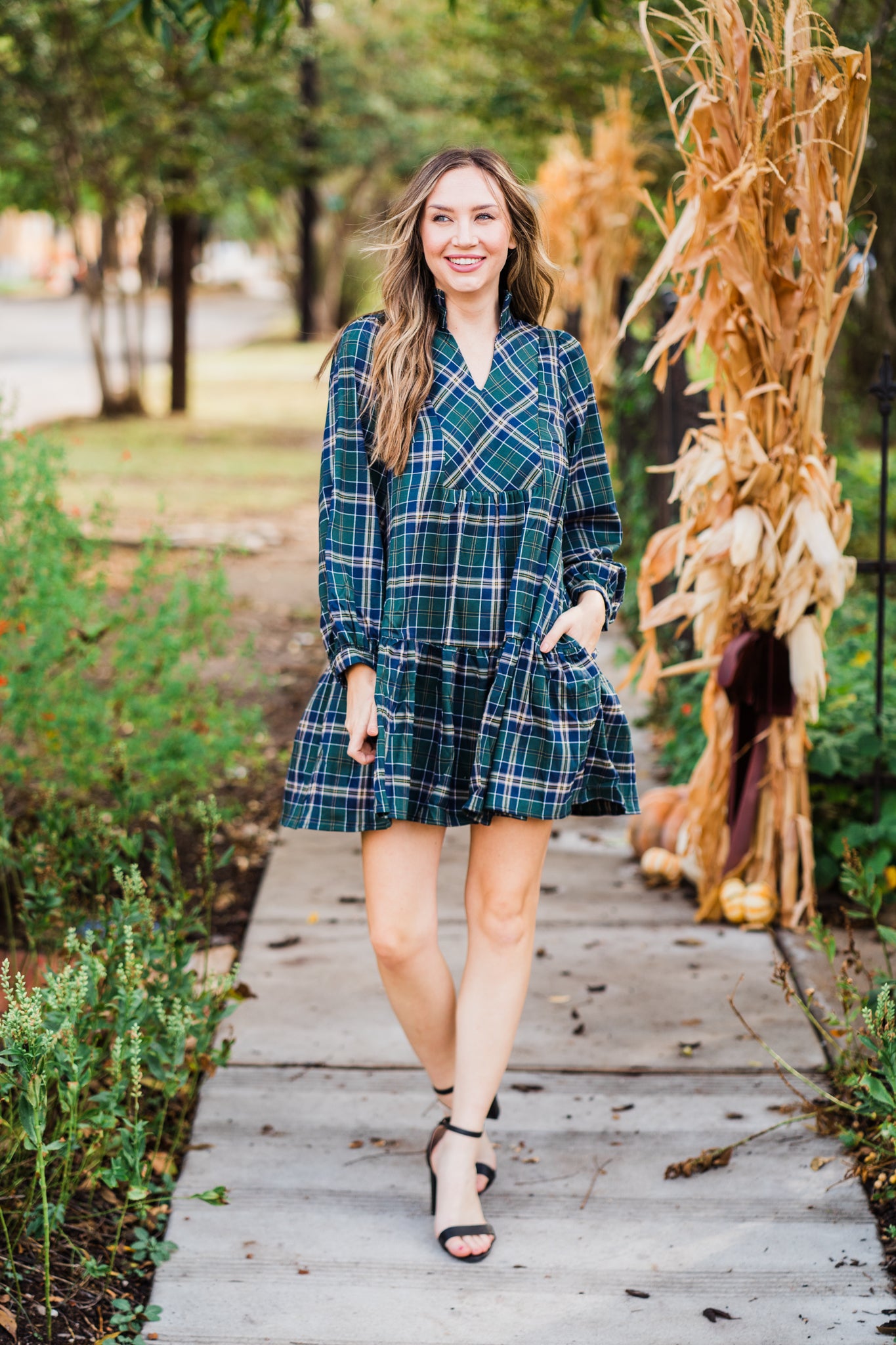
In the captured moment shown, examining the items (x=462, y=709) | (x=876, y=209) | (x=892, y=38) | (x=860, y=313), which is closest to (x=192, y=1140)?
(x=462, y=709)

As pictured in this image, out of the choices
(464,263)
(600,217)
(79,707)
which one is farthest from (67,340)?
(464,263)

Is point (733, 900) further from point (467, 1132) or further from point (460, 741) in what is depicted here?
point (460, 741)

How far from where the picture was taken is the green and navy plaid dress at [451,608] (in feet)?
7.71

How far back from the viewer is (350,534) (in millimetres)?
2393

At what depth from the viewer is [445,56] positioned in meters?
18.2

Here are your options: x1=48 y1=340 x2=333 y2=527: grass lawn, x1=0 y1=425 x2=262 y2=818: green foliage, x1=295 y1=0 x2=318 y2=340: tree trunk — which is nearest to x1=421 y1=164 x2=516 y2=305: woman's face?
x1=0 y1=425 x2=262 y2=818: green foliage

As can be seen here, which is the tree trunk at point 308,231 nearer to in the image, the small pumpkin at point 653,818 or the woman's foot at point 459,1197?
the small pumpkin at point 653,818

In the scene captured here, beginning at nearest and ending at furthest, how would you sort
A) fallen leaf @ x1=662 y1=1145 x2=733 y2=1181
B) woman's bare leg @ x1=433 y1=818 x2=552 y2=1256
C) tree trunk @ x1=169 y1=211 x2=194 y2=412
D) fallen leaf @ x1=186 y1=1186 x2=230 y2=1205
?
woman's bare leg @ x1=433 y1=818 x2=552 y2=1256
fallen leaf @ x1=186 y1=1186 x2=230 y2=1205
fallen leaf @ x1=662 y1=1145 x2=733 y2=1181
tree trunk @ x1=169 y1=211 x2=194 y2=412

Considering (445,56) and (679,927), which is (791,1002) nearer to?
(679,927)

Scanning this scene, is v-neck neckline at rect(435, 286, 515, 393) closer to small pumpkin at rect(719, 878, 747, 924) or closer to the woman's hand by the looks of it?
the woman's hand

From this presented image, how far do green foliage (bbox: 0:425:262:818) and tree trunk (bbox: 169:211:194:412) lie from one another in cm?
1225

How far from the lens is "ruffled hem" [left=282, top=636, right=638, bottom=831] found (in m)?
2.34

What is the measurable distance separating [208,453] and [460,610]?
11666 millimetres

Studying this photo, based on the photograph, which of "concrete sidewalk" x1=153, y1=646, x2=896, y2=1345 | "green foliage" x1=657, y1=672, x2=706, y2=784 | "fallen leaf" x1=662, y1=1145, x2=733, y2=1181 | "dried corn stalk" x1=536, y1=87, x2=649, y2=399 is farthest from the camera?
"dried corn stalk" x1=536, y1=87, x2=649, y2=399
